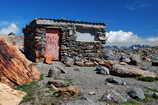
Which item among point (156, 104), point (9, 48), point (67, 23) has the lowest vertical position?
point (156, 104)

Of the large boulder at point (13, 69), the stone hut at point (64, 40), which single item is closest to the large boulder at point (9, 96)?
the large boulder at point (13, 69)

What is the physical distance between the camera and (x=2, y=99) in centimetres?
811

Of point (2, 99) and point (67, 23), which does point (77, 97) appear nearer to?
point (2, 99)

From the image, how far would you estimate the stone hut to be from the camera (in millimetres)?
20609

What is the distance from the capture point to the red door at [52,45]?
20953mm

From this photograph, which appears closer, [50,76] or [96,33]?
[50,76]

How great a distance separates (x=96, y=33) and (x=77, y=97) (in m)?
14.0

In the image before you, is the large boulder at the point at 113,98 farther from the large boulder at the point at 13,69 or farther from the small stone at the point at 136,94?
the large boulder at the point at 13,69

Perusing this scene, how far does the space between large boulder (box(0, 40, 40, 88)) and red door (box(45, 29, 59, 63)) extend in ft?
29.1

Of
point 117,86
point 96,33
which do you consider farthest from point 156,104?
point 96,33

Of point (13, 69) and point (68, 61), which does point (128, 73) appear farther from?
point (13, 69)

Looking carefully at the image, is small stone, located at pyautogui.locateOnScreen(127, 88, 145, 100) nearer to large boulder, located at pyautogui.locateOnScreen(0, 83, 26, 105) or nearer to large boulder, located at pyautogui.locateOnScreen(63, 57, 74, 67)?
large boulder, located at pyautogui.locateOnScreen(0, 83, 26, 105)

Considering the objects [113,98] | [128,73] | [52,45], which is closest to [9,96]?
[113,98]

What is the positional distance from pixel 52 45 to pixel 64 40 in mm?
1000
